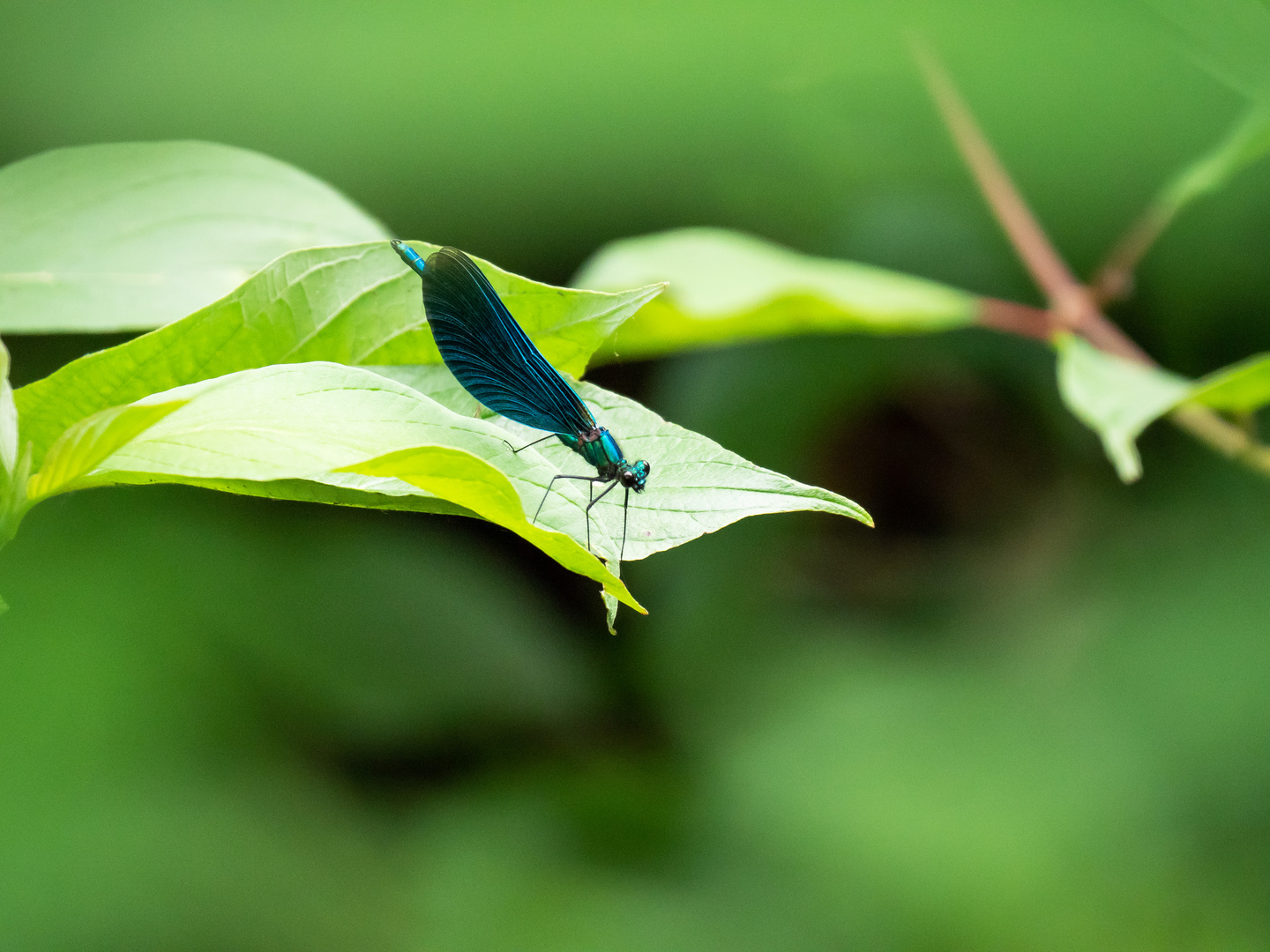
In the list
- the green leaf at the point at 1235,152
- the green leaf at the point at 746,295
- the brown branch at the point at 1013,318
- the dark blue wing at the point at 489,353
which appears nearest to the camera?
the dark blue wing at the point at 489,353

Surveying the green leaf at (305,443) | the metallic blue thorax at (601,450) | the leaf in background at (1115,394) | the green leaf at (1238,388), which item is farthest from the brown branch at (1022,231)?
the green leaf at (305,443)

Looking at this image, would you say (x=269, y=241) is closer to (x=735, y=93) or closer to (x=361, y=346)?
(x=361, y=346)

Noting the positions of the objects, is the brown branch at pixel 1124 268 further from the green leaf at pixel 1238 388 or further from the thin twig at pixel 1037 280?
→ the green leaf at pixel 1238 388

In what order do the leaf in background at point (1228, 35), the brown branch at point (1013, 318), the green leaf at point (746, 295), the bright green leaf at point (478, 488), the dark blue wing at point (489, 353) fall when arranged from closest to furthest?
1. the bright green leaf at point (478, 488)
2. the dark blue wing at point (489, 353)
3. the leaf in background at point (1228, 35)
4. the green leaf at point (746, 295)
5. the brown branch at point (1013, 318)

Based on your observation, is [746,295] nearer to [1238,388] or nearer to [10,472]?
[1238,388]

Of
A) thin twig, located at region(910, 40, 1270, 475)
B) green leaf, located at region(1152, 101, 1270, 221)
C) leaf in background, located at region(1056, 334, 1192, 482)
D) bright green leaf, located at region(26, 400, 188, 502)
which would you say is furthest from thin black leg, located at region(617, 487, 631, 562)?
thin twig, located at region(910, 40, 1270, 475)

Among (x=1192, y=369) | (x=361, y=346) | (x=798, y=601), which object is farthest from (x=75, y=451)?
(x=1192, y=369)
